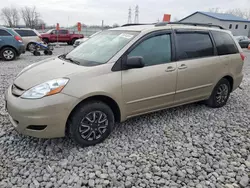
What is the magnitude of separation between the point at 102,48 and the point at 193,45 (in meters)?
1.64

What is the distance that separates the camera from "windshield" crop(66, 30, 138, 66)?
3037mm

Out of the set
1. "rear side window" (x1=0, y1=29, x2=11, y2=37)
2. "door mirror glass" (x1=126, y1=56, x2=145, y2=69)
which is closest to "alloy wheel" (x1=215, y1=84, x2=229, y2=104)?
"door mirror glass" (x1=126, y1=56, x2=145, y2=69)

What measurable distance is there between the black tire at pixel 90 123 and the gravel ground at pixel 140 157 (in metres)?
0.13

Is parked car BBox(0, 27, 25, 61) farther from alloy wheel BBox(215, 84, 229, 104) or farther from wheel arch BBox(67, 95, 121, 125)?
alloy wheel BBox(215, 84, 229, 104)

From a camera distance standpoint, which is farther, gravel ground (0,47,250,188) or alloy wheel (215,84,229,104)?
alloy wheel (215,84,229,104)

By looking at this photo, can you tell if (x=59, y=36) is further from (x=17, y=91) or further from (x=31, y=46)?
(x=17, y=91)

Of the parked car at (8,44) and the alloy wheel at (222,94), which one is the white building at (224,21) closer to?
the parked car at (8,44)

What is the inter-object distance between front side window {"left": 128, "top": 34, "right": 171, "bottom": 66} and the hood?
859 mm

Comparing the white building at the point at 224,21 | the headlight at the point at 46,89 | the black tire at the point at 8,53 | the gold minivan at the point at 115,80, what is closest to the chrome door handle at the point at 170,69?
the gold minivan at the point at 115,80

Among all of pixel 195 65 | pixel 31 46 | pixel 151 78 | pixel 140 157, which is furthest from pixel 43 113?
pixel 31 46

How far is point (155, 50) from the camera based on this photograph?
130 inches

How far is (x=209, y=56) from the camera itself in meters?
3.93

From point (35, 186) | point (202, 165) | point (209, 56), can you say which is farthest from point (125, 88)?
point (209, 56)

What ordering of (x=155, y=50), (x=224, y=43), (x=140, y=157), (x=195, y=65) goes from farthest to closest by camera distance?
(x=224, y=43) < (x=195, y=65) < (x=155, y=50) < (x=140, y=157)
